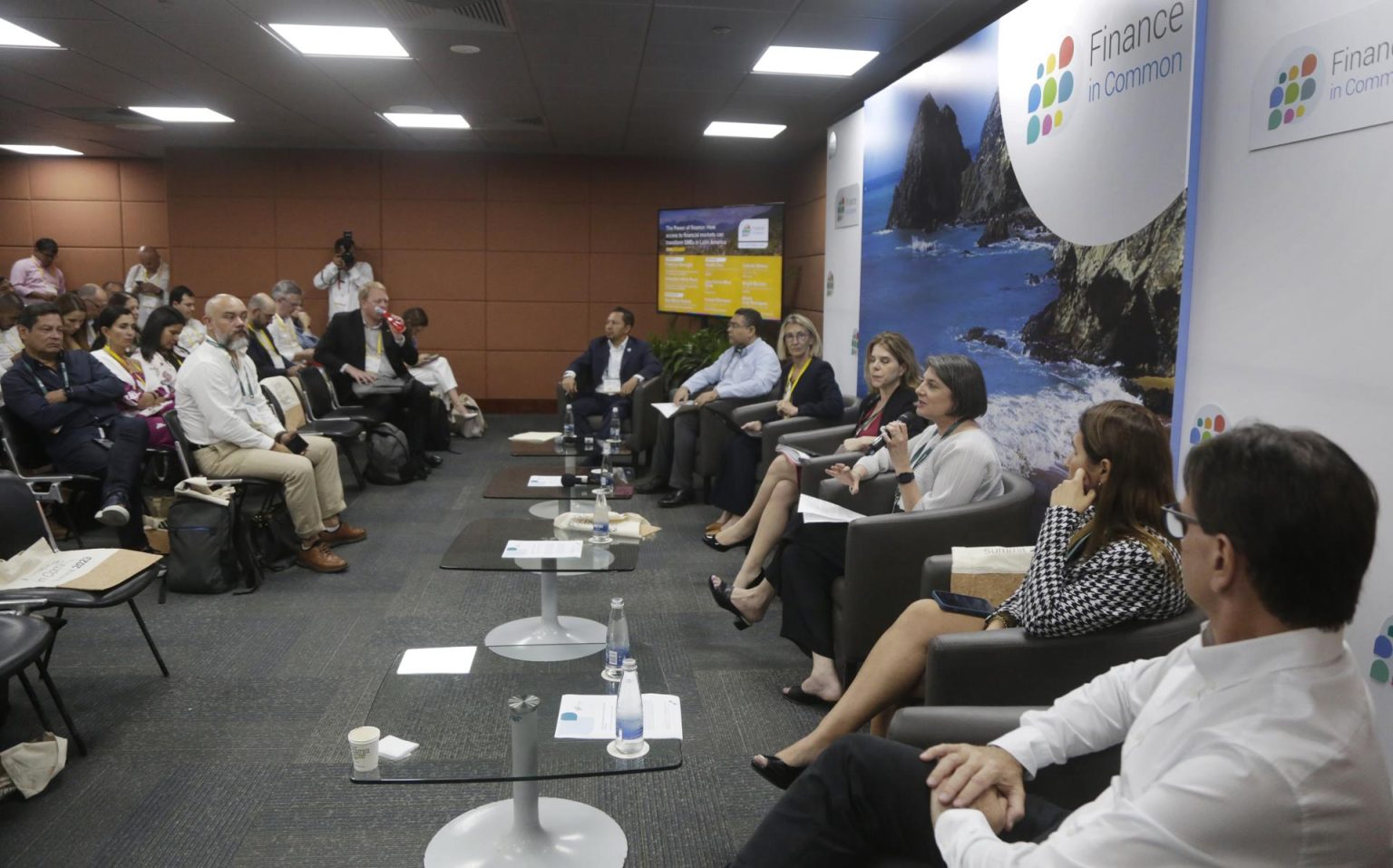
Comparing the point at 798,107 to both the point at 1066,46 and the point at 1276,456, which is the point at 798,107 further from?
the point at 1276,456

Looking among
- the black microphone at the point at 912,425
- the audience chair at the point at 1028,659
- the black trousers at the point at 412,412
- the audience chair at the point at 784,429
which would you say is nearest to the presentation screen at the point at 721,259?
the audience chair at the point at 784,429

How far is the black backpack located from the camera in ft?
14.7

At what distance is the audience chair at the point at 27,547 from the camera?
3068 mm

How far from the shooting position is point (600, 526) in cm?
383

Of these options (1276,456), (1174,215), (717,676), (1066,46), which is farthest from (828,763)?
(1066,46)

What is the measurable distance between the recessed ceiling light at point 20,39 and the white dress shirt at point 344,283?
407 centimetres

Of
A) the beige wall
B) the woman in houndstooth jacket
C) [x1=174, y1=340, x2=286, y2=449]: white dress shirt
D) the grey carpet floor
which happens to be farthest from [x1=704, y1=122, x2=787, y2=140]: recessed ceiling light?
the woman in houndstooth jacket

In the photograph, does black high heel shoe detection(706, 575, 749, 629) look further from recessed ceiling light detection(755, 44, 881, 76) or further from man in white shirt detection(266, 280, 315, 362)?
man in white shirt detection(266, 280, 315, 362)

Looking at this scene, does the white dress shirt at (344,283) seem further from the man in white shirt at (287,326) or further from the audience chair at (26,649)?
the audience chair at (26,649)

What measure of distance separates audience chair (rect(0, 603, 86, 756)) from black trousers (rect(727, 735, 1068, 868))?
2.06m

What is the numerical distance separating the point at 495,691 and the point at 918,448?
1.98 meters

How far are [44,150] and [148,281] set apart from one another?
1.94 meters

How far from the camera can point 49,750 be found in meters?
2.80

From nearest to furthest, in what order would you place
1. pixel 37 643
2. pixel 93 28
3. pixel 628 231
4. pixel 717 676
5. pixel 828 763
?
pixel 828 763, pixel 37 643, pixel 717 676, pixel 93 28, pixel 628 231
